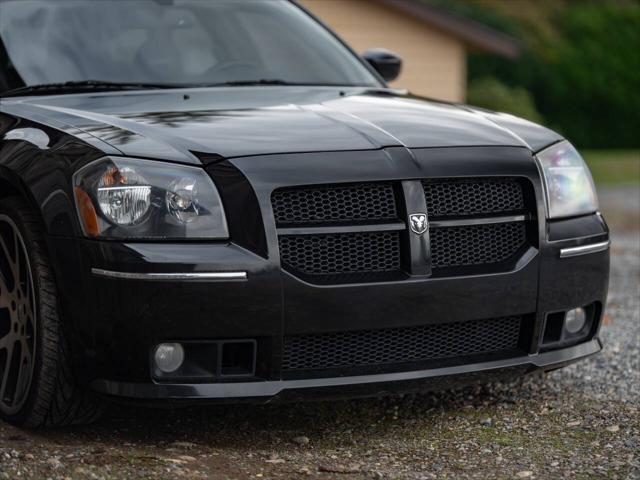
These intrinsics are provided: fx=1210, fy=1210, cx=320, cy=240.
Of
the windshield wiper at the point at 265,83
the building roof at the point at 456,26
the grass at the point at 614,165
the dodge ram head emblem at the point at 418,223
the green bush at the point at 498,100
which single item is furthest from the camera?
the green bush at the point at 498,100

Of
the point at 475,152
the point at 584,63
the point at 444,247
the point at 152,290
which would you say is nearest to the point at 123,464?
the point at 152,290

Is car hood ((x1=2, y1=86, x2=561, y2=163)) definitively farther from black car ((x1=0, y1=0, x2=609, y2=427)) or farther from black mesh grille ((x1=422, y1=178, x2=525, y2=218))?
black mesh grille ((x1=422, y1=178, x2=525, y2=218))

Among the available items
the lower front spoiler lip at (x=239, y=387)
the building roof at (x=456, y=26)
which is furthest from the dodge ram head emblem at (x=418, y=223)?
the building roof at (x=456, y=26)

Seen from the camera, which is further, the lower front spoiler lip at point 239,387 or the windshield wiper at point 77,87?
the windshield wiper at point 77,87

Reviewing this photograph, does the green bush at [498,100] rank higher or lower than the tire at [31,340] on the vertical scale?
lower

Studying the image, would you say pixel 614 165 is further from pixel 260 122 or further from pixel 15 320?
pixel 15 320

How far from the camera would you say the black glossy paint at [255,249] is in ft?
12.5

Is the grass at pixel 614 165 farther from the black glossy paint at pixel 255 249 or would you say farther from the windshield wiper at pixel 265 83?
the black glossy paint at pixel 255 249

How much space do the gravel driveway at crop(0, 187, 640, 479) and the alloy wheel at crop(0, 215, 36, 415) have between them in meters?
0.15

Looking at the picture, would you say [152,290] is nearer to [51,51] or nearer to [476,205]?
[476,205]

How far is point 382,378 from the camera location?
13.3 feet

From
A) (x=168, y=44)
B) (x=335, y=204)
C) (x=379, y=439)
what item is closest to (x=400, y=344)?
(x=379, y=439)

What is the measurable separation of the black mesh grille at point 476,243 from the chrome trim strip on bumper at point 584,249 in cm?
17

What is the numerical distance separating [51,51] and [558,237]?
225cm
